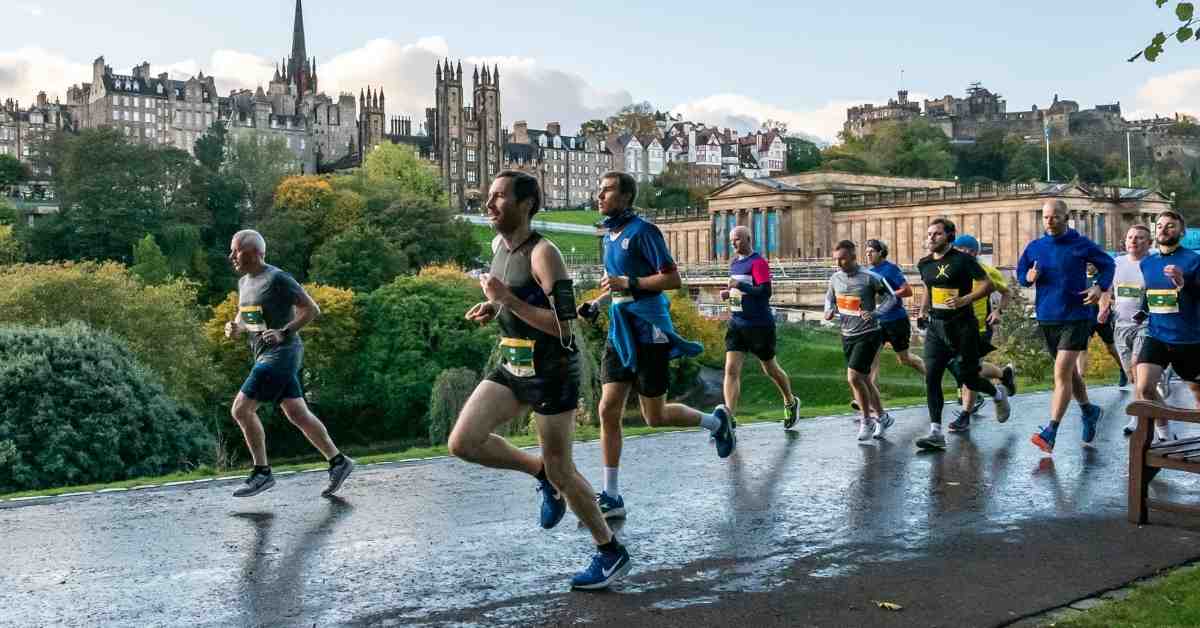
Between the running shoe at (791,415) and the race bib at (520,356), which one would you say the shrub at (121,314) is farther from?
the race bib at (520,356)

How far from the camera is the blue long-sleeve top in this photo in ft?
42.9

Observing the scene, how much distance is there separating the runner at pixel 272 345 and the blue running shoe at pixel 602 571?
4355 mm

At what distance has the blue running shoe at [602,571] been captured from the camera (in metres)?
7.30

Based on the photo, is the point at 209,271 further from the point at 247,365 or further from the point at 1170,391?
the point at 1170,391

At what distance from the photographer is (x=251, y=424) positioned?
36.4 feet

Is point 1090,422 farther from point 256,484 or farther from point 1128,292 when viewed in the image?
point 256,484

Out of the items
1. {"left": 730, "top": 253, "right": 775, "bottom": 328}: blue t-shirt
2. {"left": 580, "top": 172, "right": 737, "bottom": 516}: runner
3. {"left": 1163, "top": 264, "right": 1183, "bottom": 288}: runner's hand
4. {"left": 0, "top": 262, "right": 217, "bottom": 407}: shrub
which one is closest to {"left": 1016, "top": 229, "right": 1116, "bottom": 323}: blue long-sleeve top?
{"left": 1163, "top": 264, "right": 1183, "bottom": 288}: runner's hand

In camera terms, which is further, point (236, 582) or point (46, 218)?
point (46, 218)

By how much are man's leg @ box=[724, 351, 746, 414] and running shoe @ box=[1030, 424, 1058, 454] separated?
10.3 ft

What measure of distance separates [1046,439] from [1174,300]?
1852 millimetres

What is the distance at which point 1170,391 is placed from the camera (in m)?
20.2

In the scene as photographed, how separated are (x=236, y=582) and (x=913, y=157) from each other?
160m

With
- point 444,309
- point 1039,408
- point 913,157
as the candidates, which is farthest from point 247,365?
point 913,157

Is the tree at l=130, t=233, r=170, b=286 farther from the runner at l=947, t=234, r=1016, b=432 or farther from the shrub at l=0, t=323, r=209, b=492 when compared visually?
the runner at l=947, t=234, r=1016, b=432
